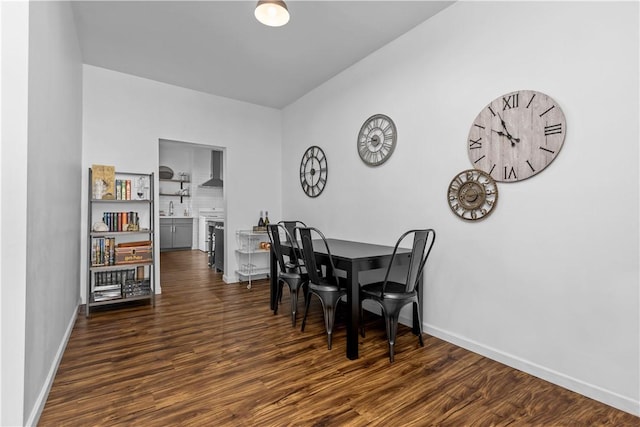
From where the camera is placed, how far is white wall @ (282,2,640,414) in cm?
174

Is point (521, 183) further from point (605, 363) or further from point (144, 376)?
point (144, 376)

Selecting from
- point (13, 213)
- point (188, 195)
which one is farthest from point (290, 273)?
point (188, 195)

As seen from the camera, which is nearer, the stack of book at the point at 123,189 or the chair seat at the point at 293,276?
the chair seat at the point at 293,276

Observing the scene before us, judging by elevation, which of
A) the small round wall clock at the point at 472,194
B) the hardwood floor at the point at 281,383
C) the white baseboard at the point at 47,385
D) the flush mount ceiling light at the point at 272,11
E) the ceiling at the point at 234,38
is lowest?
the hardwood floor at the point at 281,383

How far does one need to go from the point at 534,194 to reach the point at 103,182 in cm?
406

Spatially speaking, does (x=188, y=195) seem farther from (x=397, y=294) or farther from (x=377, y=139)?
(x=397, y=294)

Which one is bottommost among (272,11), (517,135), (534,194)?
(534,194)

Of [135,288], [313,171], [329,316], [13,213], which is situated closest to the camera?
[13,213]

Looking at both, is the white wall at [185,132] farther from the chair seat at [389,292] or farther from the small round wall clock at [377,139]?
the chair seat at [389,292]

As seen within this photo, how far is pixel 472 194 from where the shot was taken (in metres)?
2.42

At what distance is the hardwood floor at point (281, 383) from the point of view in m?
1.63

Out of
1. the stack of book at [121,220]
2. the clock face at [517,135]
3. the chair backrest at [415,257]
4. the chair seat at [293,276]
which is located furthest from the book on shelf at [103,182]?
the clock face at [517,135]

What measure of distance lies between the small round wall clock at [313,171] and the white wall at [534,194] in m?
1.04

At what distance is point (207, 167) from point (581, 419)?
856 centimetres
